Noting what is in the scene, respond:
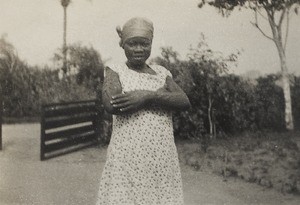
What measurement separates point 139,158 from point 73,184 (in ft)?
10.3

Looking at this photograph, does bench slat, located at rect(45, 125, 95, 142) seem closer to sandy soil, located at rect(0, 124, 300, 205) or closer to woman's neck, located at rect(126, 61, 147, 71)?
sandy soil, located at rect(0, 124, 300, 205)

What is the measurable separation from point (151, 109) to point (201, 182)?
3213 mm

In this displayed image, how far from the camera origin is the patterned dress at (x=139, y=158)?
2355 millimetres

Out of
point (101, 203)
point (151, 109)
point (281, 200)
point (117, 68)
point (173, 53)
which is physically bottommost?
point (281, 200)

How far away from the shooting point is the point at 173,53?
812 cm

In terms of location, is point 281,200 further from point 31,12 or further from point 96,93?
point 96,93

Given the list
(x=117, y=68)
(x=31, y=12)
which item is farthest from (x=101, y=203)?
(x=31, y=12)

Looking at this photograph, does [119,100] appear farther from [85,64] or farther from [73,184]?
[85,64]

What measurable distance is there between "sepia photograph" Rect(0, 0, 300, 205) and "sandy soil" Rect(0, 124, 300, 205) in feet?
0.05

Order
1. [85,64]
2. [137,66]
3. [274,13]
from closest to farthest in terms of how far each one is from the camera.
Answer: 1. [137,66]
2. [274,13]
3. [85,64]

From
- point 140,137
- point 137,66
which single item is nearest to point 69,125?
point 137,66

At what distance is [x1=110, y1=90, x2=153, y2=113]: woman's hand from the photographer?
7.42ft

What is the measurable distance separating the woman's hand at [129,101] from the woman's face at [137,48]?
0.20 metres

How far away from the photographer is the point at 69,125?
7.81 metres
